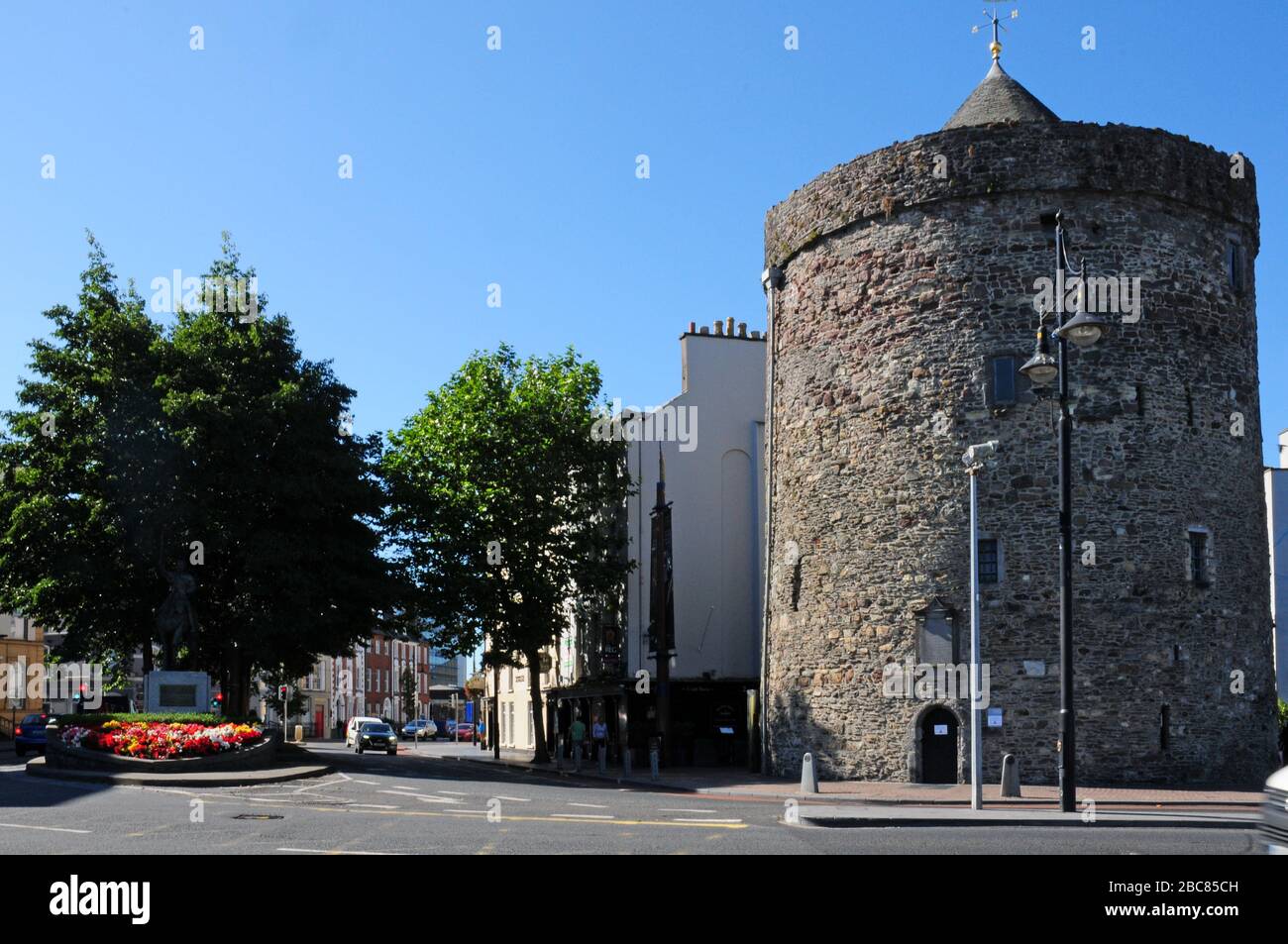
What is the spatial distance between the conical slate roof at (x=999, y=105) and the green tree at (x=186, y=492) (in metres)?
19.5

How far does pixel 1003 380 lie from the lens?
2938cm

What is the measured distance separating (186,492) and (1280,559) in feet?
127

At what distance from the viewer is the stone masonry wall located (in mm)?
28594

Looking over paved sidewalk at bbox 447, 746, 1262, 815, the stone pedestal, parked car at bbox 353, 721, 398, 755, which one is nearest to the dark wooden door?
paved sidewalk at bbox 447, 746, 1262, 815

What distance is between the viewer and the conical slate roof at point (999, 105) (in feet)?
105

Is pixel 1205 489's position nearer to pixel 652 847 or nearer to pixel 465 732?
pixel 652 847

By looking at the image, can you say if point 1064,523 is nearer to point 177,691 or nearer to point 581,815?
point 581,815

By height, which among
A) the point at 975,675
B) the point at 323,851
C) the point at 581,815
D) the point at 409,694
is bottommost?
the point at 409,694

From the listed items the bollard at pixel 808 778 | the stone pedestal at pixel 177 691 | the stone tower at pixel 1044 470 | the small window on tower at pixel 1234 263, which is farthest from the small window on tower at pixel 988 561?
the stone pedestal at pixel 177 691

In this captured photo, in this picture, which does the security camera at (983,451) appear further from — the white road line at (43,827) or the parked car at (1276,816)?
the parked car at (1276,816)

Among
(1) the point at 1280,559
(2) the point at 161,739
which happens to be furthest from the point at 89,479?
(1) the point at 1280,559

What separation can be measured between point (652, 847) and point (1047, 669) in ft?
56.1

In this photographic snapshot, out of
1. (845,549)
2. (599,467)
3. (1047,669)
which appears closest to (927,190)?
(845,549)

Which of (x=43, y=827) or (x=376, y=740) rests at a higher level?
(x=43, y=827)
